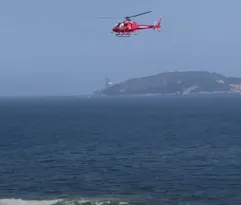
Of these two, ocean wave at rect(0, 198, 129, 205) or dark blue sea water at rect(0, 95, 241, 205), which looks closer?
ocean wave at rect(0, 198, 129, 205)

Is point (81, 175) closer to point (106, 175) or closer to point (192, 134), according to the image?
point (106, 175)

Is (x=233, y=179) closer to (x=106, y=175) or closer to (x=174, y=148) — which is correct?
(x=106, y=175)

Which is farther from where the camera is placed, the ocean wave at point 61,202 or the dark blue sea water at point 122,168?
the dark blue sea water at point 122,168

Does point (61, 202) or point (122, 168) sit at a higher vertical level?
point (122, 168)

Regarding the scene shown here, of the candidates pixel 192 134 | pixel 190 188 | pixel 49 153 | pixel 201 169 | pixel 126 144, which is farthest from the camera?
pixel 192 134

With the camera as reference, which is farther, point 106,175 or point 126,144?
point 126,144

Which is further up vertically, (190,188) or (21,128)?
(21,128)

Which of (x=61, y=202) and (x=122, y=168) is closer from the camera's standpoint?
(x=61, y=202)

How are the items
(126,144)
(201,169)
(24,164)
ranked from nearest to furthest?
(201,169) → (24,164) → (126,144)

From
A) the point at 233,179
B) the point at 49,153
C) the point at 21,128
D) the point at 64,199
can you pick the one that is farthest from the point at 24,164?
the point at 21,128
